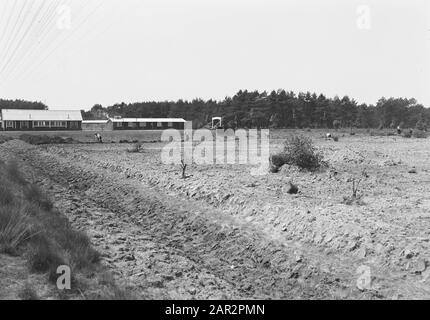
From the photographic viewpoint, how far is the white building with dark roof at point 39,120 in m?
85.4

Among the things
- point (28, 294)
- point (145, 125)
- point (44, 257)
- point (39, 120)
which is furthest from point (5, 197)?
point (145, 125)

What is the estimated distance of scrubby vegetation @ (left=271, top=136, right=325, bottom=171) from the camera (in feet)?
60.9

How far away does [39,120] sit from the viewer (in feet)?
287

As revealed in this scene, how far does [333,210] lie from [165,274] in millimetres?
4803

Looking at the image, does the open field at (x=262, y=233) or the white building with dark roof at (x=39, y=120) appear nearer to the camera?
the open field at (x=262, y=233)

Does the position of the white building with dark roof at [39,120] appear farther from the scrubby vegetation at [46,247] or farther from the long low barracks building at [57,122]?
the scrubby vegetation at [46,247]

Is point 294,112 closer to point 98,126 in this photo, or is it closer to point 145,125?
point 145,125

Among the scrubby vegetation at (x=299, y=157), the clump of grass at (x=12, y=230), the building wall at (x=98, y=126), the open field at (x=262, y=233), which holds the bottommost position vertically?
the open field at (x=262, y=233)

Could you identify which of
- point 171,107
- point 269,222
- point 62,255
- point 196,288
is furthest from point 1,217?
point 171,107

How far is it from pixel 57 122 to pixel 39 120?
395cm

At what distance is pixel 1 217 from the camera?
8.09 m

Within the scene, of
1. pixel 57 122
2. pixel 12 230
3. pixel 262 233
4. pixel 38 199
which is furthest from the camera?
pixel 57 122

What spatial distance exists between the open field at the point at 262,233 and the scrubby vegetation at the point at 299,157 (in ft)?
3.96

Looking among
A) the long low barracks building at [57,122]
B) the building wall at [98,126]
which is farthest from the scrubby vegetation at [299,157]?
the building wall at [98,126]
